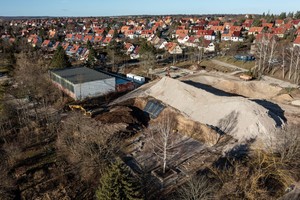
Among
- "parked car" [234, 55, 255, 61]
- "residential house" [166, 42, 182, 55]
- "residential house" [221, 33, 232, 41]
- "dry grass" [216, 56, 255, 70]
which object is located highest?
"residential house" [221, 33, 232, 41]

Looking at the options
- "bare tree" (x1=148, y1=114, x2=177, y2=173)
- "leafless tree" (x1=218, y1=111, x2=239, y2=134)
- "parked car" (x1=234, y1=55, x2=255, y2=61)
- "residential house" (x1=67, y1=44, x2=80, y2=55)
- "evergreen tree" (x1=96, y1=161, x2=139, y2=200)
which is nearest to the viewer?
"evergreen tree" (x1=96, y1=161, x2=139, y2=200)

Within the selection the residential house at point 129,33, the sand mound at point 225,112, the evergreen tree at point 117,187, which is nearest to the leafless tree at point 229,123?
the sand mound at point 225,112

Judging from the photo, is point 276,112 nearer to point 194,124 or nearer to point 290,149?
point 194,124

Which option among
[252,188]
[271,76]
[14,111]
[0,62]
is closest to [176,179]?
[252,188]

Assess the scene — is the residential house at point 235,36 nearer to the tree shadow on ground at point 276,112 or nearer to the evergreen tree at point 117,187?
the tree shadow on ground at point 276,112

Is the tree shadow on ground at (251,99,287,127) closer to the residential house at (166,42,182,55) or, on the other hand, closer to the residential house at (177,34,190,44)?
the residential house at (166,42,182,55)

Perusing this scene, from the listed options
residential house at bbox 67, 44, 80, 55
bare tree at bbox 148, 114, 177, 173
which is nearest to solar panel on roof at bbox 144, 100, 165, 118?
bare tree at bbox 148, 114, 177, 173

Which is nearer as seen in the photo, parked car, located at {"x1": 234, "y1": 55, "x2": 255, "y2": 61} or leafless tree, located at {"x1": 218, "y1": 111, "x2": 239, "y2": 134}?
leafless tree, located at {"x1": 218, "y1": 111, "x2": 239, "y2": 134}

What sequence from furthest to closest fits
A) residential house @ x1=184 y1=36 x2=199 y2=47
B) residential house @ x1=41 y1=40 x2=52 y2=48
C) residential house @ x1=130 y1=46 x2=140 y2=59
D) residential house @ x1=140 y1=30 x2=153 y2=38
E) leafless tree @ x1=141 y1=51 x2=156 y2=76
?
residential house @ x1=140 y1=30 x2=153 y2=38
residential house @ x1=41 y1=40 x2=52 y2=48
residential house @ x1=184 y1=36 x2=199 y2=47
residential house @ x1=130 y1=46 x2=140 y2=59
leafless tree @ x1=141 y1=51 x2=156 y2=76
